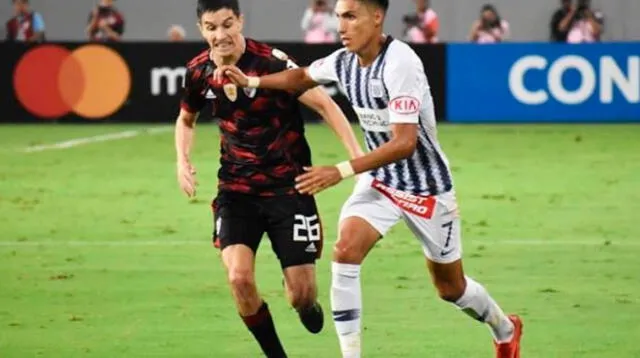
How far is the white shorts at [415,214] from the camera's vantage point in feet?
32.0

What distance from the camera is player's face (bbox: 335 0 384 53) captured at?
9.51m

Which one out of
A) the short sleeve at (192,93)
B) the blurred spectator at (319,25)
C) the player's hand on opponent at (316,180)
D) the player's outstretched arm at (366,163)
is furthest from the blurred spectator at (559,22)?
the player's hand on opponent at (316,180)

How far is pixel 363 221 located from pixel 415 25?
80.8 ft

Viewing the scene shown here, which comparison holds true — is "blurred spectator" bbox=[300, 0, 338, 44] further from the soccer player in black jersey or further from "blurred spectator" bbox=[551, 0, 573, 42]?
the soccer player in black jersey

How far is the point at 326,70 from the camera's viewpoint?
991 centimetres

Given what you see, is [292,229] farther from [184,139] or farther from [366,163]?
[366,163]

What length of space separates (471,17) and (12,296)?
26140mm

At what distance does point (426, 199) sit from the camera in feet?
32.1

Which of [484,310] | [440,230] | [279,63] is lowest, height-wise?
[484,310]

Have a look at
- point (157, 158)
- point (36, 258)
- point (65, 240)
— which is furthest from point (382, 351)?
point (157, 158)

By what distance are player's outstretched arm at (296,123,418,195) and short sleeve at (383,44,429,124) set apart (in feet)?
0.20

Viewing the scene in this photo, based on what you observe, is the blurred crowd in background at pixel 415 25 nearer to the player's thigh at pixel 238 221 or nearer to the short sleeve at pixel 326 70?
the player's thigh at pixel 238 221

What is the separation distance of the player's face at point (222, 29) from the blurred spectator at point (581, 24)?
932 inches

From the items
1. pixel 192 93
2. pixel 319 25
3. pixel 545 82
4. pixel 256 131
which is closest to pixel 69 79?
pixel 319 25
